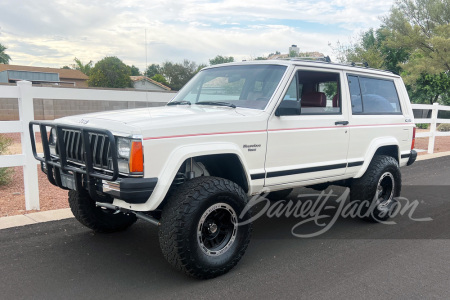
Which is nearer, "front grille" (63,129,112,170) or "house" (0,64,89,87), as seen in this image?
"front grille" (63,129,112,170)

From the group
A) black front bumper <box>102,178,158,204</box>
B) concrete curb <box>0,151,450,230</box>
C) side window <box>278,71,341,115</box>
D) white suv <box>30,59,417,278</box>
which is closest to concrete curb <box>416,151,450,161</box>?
white suv <box>30,59,417,278</box>

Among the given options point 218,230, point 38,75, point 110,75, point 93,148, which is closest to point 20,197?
point 93,148

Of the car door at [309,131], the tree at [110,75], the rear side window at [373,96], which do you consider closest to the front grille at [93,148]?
the car door at [309,131]

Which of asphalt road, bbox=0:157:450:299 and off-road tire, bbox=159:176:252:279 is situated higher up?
off-road tire, bbox=159:176:252:279

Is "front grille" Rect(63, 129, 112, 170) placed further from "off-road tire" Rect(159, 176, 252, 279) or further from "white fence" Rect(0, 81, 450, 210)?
"white fence" Rect(0, 81, 450, 210)

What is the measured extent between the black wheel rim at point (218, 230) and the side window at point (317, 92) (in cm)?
147

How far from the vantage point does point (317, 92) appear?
5.23m

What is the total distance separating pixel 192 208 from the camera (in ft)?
11.7

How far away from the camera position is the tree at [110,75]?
59.9 metres

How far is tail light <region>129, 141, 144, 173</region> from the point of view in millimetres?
3367

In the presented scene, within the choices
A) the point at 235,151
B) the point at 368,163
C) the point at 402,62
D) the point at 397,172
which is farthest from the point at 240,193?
the point at 402,62

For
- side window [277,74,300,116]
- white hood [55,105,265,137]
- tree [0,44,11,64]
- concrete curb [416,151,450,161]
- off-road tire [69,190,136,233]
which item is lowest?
concrete curb [416,151,450,161]

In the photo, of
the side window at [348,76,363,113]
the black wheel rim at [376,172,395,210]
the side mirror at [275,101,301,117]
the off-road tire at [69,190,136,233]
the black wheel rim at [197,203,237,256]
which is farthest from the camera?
the black wheel rim at [376,172,395,210]

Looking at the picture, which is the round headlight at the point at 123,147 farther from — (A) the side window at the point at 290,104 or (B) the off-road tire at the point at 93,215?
(A) the side window at the point at 290,104
